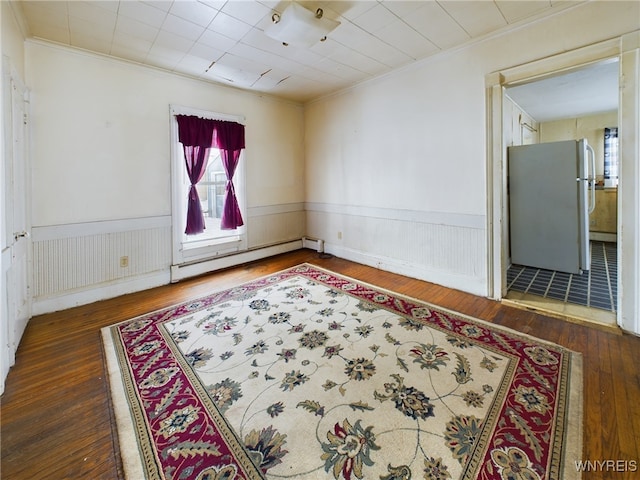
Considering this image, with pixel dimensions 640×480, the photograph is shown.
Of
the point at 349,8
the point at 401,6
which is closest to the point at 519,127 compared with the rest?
the point at 401,6

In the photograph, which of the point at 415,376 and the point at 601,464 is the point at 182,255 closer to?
the point at 415,376

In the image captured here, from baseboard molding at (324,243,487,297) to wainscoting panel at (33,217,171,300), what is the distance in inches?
104

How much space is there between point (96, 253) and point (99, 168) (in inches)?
37.8

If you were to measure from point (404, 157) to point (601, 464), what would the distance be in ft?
11.0

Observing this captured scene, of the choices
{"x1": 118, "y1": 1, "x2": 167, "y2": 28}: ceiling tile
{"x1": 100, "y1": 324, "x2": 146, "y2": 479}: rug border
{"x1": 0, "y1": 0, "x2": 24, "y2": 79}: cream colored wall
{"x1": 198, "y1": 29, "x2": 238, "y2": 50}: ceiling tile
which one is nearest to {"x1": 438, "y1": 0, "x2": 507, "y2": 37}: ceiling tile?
{"x1": 198, "y1": 29, "x2": 238, "y2": 50}: ceiling tile

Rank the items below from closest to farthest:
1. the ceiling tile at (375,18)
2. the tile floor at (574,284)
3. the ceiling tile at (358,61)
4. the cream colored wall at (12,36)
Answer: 1. the cream colored wall at (12,36)
2. the ceiling tile at (375,18)
3. the tile floor at (574,284)
4. the ceiling tile at (358,61)

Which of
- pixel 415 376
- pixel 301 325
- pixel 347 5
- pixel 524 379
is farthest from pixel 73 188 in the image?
pixel 524 379

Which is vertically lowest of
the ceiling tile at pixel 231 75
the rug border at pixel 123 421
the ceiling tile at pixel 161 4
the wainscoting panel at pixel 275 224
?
the rug border at pixel 123 421

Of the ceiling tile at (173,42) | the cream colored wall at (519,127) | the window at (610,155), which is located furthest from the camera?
the window at (610,155)

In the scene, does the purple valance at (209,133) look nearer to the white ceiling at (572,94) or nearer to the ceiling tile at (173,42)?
the ceiling tile at (173,42)

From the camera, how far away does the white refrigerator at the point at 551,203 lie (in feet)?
11.9

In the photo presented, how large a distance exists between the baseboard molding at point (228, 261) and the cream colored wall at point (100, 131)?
2.61 ft

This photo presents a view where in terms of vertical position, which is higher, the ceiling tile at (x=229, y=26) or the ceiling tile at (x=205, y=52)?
the ceiling tile at (x=205, y=52)

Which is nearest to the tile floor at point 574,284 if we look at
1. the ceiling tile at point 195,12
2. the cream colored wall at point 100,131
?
the ceiling tile at point 195,12
